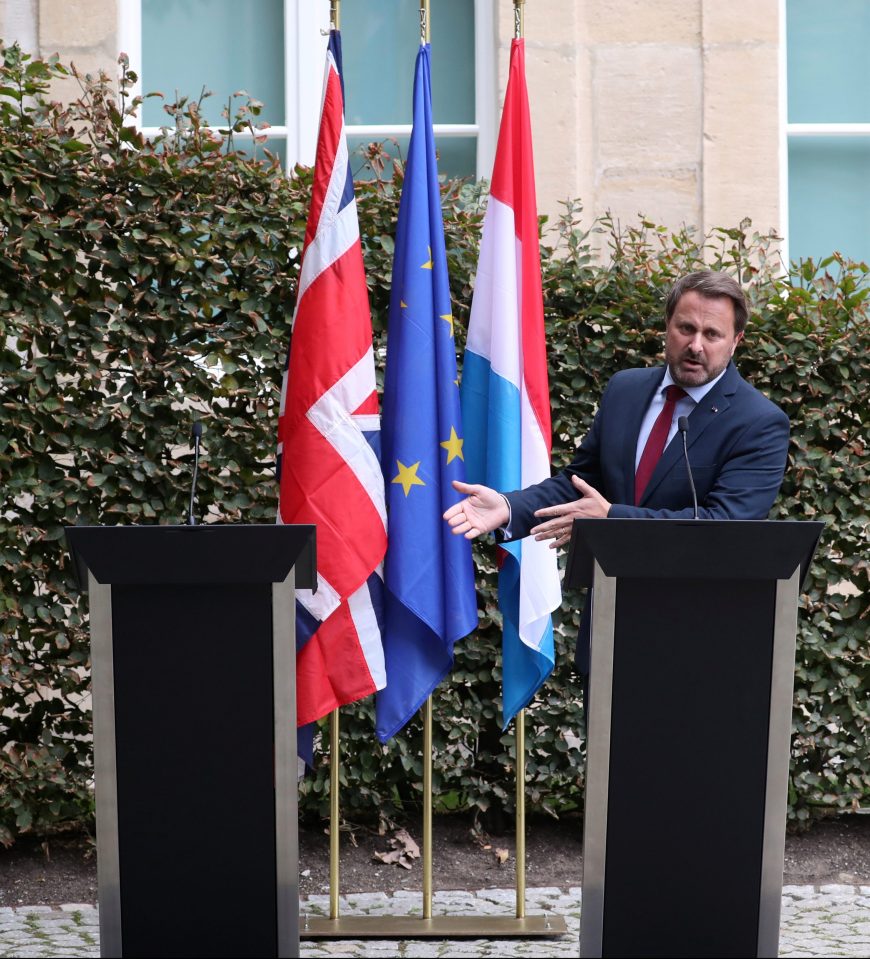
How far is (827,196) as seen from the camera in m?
6.71

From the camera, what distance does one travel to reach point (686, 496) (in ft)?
11.7

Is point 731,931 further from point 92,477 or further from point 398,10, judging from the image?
point 398,10

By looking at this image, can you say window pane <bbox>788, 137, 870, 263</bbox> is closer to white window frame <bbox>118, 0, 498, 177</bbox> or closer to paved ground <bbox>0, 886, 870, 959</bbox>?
white window frame <bbox>118, 0, 498, 177</bbox>

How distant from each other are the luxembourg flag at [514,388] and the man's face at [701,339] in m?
0.64

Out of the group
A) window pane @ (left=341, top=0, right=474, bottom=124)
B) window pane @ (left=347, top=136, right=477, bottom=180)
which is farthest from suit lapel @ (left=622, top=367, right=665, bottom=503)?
window pane @ (left=341, top=0, right=474, bottom=124)

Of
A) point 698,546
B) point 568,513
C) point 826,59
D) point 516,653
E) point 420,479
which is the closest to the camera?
point 698,546

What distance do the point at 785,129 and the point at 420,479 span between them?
365 centimetres

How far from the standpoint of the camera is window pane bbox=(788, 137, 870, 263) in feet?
21.9

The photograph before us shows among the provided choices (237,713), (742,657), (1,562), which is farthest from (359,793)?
(742,657)

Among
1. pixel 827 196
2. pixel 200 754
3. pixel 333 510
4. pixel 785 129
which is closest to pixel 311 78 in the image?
pixel 785 129

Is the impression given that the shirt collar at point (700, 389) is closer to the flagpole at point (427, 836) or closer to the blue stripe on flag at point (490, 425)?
the blue stripe on flag at point (490, 425)

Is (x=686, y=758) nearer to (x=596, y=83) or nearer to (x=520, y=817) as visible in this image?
(x=520, y=817)

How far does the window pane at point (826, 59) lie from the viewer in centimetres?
668

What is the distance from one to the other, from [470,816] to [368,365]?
6.78 feet
